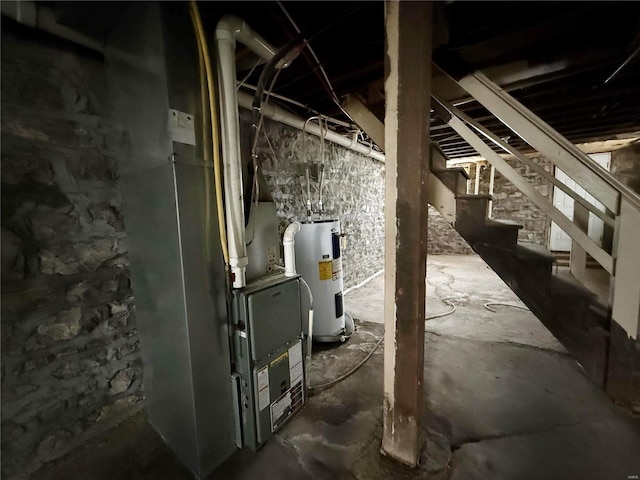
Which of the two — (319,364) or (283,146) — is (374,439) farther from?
(283,146)

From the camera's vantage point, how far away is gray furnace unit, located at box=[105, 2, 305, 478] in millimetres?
1223

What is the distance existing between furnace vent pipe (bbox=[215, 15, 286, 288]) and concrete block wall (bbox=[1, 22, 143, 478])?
0.75 meters

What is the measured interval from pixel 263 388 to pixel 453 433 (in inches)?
46.0

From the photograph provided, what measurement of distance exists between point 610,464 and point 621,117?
3596 millimetres

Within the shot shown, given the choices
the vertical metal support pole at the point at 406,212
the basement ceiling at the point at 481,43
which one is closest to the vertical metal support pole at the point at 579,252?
the basement ceiling at the point at 481,43

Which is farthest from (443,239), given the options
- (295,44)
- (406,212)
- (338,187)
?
(295,44)

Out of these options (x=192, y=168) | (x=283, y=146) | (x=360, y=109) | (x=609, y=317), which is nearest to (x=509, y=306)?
(x=609, y=317)

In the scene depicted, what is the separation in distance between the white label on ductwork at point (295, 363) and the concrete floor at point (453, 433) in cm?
26

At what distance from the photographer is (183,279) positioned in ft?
4.10

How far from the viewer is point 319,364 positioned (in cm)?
237

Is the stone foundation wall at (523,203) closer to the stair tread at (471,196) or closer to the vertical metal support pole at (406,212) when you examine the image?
the stair tread at (471,196)

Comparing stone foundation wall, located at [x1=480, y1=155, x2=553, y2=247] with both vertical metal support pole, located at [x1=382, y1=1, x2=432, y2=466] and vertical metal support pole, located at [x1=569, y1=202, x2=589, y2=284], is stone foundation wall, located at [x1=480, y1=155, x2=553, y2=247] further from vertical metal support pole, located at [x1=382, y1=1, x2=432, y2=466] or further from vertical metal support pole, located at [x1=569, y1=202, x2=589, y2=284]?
vertical metal support pole, located at [x1=382, y1=1, x2=432, y2=466]

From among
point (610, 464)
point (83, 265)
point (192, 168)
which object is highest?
point (192, 168)

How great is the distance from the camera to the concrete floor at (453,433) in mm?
1387
